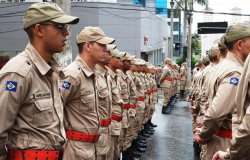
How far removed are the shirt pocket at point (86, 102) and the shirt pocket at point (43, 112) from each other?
1.03 m

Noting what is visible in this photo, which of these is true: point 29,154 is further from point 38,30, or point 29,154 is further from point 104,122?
point 104,122

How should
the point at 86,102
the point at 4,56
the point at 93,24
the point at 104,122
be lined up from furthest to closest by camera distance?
the point at 93,24 < the point at 4,56 < the point at 104,122 < the point at 86,102

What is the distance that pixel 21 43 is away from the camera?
71.7 ft

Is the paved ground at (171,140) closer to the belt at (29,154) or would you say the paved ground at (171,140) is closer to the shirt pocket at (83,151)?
the shirt pocket at (83,151)

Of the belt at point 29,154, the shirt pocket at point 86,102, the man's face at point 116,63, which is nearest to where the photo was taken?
the belt at point 29,154

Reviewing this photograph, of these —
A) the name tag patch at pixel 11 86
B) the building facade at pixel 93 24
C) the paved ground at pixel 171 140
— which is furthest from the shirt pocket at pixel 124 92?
the building facade at pixel 93 24

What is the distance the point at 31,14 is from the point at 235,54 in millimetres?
2387

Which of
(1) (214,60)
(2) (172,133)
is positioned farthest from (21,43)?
(1) (214,60)

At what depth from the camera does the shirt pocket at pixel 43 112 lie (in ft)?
8.80

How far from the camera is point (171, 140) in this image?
33.2 feet

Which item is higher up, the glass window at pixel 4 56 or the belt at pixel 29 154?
the belt at pixel 29 154

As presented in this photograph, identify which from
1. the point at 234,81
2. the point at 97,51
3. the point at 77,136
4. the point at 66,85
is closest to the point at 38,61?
the point at 66,85

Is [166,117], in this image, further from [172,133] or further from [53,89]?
[53,89]

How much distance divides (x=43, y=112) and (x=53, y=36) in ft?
2.21
